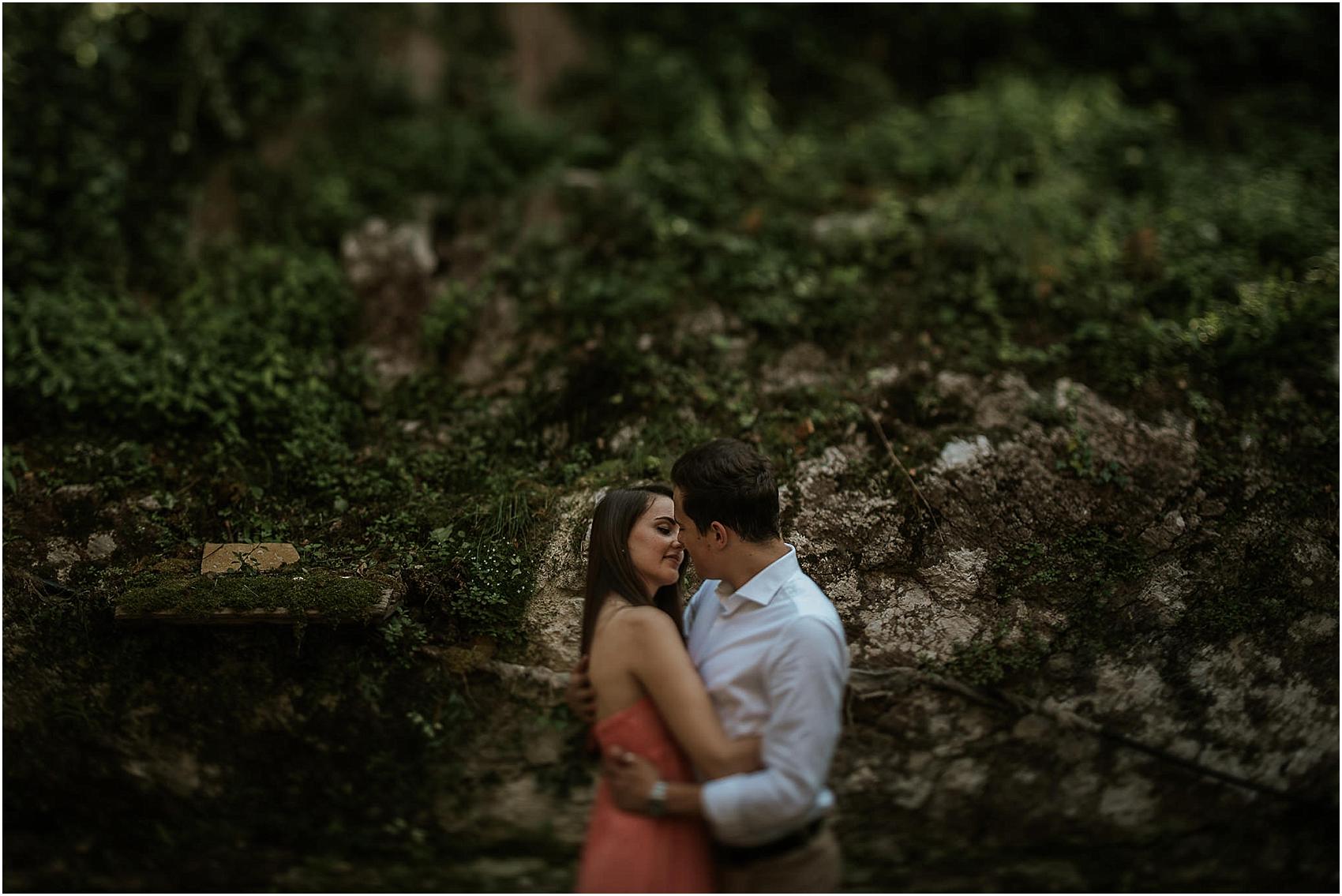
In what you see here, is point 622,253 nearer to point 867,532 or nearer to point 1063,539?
point 867,532

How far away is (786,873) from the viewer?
294 centimetres

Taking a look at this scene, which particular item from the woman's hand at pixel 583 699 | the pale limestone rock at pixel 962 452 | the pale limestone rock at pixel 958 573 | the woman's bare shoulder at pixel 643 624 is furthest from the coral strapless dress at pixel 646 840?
the pale limestone rock at pixel 962 452

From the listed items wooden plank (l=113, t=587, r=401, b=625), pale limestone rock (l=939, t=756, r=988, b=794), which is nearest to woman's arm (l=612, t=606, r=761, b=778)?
wooden plank (l=113, t=587, r=401, b=625)

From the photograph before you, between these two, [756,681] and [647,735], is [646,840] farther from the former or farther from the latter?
[756,681]

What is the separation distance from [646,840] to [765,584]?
3.08 ft

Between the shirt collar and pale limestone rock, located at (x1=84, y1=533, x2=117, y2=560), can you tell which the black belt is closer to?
the shirt collar

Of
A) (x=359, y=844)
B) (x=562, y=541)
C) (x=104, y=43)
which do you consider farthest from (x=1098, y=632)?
(x=104, y=43)

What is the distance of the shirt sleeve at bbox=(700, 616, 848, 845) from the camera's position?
2.71 metres

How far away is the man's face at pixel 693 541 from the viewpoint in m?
3.20

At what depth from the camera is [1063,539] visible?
457cm

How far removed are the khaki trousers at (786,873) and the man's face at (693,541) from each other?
0.98 meters

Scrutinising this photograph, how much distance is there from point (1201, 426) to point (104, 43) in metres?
8.36

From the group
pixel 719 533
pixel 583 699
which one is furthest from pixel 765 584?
pixel 583 699

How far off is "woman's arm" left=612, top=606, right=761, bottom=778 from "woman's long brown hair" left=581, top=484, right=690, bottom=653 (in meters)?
0.19
